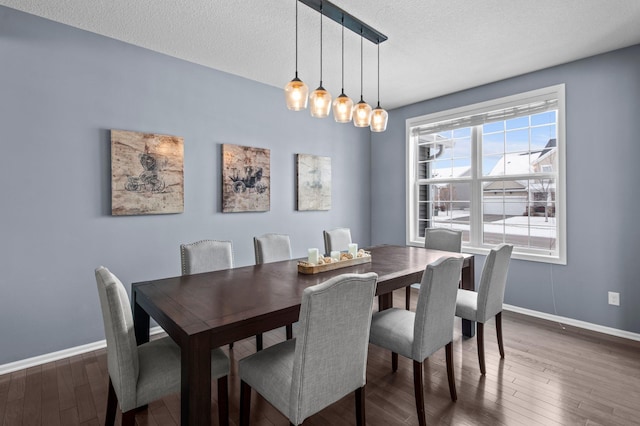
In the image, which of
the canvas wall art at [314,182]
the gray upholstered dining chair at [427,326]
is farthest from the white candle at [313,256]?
the canvas wall art at [314,182]

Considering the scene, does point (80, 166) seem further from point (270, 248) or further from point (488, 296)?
point (488, 296)

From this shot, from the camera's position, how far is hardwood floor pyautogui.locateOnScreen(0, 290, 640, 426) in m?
1.86

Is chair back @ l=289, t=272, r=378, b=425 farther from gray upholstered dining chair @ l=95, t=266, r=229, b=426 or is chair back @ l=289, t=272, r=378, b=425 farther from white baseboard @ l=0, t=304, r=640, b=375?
white baseboard @ l=0, t=304, r=640, b=375

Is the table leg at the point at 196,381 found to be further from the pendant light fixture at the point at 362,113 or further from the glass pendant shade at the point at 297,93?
the pendant light fixture at the point at 362,113

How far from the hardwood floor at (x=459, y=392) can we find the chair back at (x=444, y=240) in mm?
943

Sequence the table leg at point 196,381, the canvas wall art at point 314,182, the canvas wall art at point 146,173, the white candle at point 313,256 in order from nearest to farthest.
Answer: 1. the table leg at point 196,381
2. the white candle at point 313,256
3. the canvas wall art at point 146,173
4. the canvas wall art at point 314,182

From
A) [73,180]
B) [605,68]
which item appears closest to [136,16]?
[73,180]

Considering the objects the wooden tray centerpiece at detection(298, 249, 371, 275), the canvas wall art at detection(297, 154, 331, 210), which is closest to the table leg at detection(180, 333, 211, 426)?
the wooden tray centerpiece at detection(298, 249, 371, 275)

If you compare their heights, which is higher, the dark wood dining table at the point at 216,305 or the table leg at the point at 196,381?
the dark wood dining table at the point at 216,305

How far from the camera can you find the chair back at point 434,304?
1746 millimetres

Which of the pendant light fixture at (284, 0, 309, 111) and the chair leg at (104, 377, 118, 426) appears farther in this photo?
the pendant light fixture at (284, 0, 309, 111)

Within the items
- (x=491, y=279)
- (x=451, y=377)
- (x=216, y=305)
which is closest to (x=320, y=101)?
(x=216, y=305)

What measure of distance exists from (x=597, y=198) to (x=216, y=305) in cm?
351

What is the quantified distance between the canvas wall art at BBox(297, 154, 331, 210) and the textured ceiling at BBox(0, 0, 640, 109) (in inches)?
42.1
